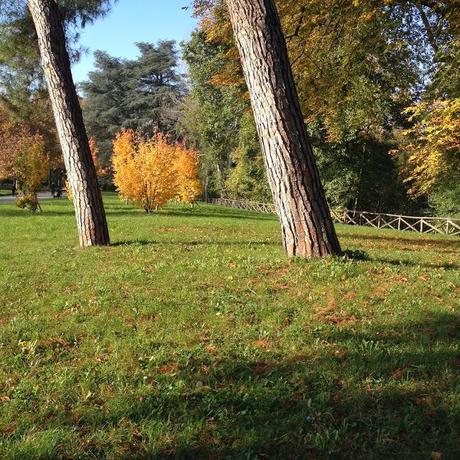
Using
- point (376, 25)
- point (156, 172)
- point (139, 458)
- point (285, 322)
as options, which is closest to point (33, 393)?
point (139, 458)

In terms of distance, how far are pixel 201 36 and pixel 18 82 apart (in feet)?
49.2

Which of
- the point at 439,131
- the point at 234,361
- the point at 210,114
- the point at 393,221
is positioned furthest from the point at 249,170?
the point at 234,361

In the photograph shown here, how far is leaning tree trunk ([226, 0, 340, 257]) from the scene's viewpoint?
6656mm

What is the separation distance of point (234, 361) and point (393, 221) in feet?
93.5

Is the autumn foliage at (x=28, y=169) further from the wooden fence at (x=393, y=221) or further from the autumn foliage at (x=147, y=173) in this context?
the wooden fence at (x=393, y=221)

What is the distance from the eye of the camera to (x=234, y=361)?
4.05m

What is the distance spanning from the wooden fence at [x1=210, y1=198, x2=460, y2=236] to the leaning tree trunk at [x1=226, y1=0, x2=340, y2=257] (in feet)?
69.1

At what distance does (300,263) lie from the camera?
6.75 meters

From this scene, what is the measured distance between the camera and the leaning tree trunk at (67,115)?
31.9ft

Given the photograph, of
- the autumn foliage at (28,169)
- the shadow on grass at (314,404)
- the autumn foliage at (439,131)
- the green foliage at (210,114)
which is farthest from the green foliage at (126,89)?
the shadow on grass at (314,404)

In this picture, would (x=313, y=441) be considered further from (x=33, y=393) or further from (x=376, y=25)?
(x=376, y=25)

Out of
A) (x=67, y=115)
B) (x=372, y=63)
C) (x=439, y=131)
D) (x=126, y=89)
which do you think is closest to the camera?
(x=67, y=115)

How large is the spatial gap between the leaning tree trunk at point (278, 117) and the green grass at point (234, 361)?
0.84 meters

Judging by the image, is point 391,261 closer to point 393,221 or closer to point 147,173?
point 147,173
